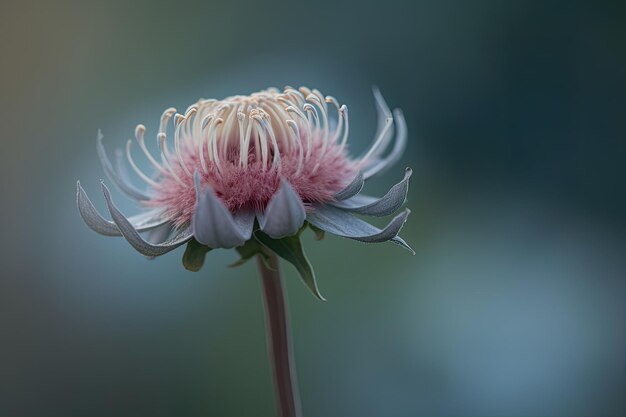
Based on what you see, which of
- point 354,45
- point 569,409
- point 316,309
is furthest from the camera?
point 354,45

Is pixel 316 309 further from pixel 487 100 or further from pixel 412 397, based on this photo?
pixel 487 100

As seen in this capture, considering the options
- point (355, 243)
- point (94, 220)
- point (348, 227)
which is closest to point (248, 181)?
point (348, 227)

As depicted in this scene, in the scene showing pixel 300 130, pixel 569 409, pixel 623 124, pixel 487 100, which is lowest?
pixel 569 409

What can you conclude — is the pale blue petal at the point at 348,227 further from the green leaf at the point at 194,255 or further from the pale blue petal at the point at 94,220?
the pale blue petal at the point at 94,220

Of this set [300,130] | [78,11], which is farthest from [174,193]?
[78,11]

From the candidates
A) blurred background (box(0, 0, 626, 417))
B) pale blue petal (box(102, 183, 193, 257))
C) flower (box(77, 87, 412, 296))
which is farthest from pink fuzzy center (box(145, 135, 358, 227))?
blurred background (box(0, 0, 626, 417))

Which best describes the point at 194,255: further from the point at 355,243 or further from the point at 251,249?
the point at 355,243

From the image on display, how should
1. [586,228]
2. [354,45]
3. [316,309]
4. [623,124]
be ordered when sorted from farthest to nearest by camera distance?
[354,45] < [623,124] < [586,228] < [316,309]

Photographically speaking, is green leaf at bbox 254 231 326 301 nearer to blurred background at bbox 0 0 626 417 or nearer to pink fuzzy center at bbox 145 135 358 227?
pink fuzzy center at bbox 145 135 358 227
